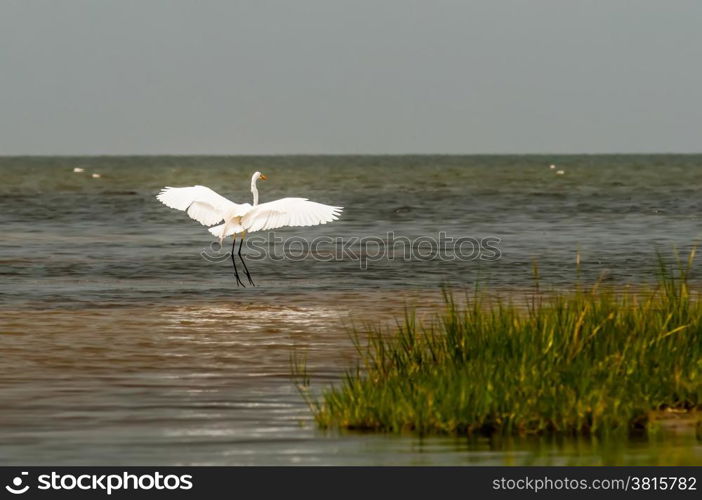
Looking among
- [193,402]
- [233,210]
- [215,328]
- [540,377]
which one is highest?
[233,210]

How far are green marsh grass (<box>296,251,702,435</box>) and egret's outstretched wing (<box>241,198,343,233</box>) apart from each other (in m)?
7.91

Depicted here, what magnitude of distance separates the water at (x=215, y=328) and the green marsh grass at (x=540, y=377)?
22cm

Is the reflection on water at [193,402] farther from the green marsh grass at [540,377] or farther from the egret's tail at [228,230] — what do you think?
the egret's tail at [228,230]

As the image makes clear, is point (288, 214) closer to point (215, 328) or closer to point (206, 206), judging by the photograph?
point (206, 206)

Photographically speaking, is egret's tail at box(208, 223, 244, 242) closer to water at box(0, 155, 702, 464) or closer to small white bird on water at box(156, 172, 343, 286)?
small white bird on water at box(156, 172, 343, 286)

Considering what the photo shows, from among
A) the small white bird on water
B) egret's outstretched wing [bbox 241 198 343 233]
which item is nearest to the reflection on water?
egret's outstretched wing [bbox 241 198 343 233]

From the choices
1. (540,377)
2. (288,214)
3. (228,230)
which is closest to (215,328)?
(288,214)

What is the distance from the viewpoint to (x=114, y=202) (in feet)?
189

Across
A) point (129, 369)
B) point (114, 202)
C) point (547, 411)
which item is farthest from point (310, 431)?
point (114, 202)

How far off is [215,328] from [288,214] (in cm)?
373

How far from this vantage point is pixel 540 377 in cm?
912

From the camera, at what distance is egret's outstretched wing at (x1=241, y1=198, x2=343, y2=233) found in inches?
736

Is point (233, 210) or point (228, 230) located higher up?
point (233, 210)
